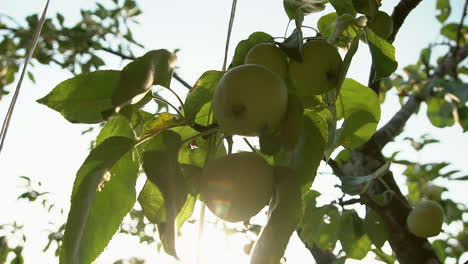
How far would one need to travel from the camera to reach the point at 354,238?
1455 mm

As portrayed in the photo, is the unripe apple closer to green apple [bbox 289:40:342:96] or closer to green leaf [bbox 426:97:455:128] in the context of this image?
green leaf [bbox 426:97:455:128]

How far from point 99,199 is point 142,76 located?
0.64 feet

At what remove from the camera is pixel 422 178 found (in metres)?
2.20

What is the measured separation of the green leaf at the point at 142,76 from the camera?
1.59ft

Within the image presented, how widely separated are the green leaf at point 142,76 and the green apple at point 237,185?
13 centimetres

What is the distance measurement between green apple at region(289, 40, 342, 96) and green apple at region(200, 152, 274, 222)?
0.12 m

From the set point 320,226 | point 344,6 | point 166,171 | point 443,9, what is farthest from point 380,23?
point 443,9

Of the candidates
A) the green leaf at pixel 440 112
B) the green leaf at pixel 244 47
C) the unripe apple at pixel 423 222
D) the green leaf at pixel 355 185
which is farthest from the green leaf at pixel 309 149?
the green leaf at pixel 440 112

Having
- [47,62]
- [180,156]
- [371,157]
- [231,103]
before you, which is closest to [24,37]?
[47,62]

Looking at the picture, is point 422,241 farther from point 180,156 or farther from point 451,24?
point 451,24

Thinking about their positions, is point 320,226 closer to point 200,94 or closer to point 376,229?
point 376,229

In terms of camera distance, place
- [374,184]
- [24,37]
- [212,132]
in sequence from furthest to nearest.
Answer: [24,37] < [374,184] < [212,132]

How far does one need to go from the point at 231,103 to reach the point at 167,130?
0.11 metres

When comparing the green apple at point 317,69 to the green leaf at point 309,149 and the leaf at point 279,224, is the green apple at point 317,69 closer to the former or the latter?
the green leaf at point 309,149
